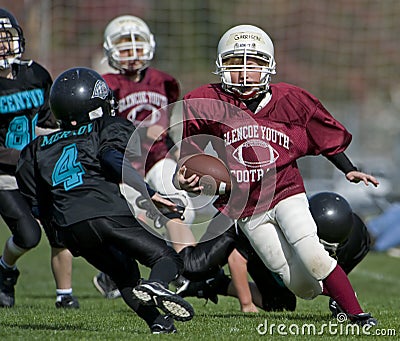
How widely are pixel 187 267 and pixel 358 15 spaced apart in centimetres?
1059

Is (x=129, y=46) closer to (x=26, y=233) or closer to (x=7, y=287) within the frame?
(x=26, y=233)

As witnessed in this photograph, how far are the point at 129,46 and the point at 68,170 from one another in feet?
9.33

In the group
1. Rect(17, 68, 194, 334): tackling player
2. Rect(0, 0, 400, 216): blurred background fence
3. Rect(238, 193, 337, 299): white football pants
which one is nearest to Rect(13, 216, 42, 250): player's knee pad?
Rect(17, 68, 194, 334): tackling player

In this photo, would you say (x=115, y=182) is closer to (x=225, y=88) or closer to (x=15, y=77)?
(x=225, y=88)

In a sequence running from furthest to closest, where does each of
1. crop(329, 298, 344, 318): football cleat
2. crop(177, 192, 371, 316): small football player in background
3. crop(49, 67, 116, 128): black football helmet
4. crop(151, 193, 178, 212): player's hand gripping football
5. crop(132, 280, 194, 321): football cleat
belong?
crop(177, 192, 371, 316): small football player in background → crop(329, 298, 344, 318): football cleat → crop(49, 67, 116, 128): black football helmet → crop(151, 193, 178, 212): player's hand gripping football → crop(132, 280, 194, 321): football cleat

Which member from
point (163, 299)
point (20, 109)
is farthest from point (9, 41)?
point (163, 299)

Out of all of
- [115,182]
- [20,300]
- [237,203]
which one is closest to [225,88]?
[237,203]

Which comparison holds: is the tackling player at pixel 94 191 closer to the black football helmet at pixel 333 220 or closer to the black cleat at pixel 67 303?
the black football helmet at pixel 333 220

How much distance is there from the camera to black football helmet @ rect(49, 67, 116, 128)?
4.35 metres

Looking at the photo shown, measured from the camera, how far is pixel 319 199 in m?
5.51

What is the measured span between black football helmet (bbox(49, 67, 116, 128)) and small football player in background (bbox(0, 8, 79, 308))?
5.21 feet

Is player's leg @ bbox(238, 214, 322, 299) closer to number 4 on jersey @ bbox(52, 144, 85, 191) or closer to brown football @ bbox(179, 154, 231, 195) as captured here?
brown football @ bbox(179, 154, 231, 195)

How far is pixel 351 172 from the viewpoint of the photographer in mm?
4852

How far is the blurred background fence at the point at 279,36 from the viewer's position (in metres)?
15.2
